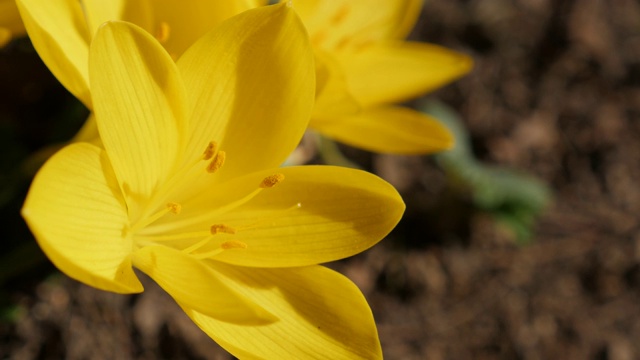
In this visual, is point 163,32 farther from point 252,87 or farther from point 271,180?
point 271,180

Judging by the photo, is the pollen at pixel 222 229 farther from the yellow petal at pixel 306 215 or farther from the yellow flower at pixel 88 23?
the yellow flower at pixel 88 23

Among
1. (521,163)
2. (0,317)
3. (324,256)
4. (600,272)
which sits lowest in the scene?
(600,272)

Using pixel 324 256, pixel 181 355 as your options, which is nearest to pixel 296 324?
pixel 324 256

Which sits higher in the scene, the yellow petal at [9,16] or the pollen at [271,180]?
the yellow petal at [9,16]

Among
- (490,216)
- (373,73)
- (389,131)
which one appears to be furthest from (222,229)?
(490,216)

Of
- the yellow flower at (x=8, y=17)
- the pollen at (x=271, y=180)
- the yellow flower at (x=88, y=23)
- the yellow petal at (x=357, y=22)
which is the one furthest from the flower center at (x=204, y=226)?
the yellow petal at (x=357, y=22)

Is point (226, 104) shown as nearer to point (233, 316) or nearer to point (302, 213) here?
point (302, 213)
